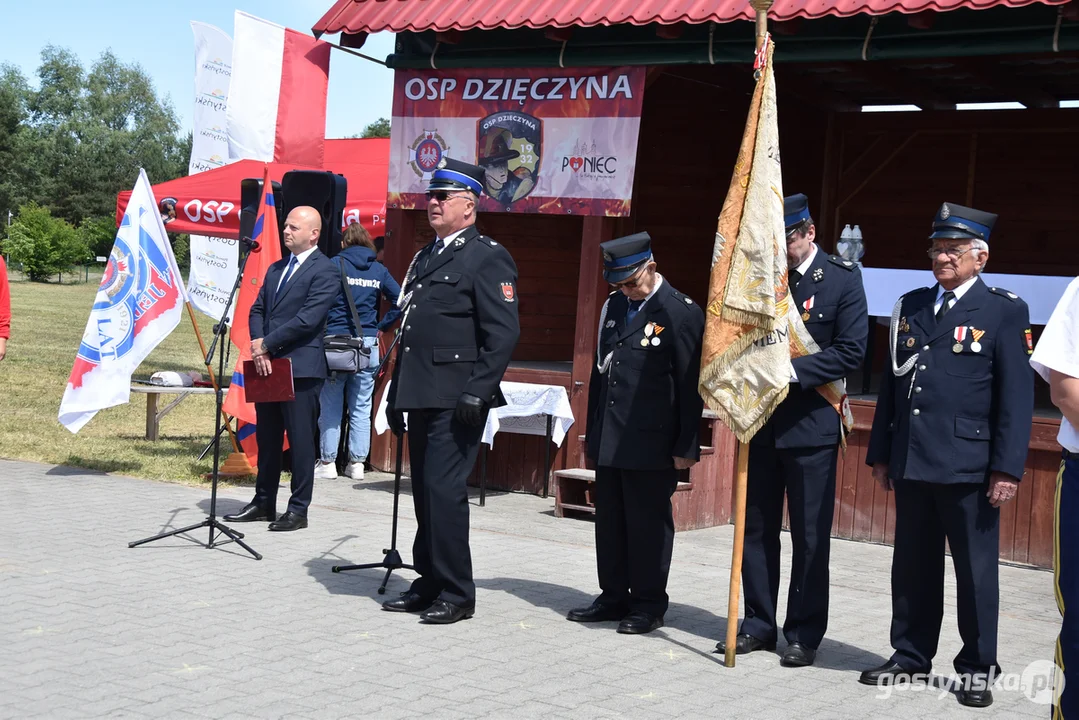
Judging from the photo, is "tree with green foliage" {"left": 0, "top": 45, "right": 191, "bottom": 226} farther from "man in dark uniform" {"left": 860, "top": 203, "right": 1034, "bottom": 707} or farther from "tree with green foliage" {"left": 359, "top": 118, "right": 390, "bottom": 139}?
"man in dark uniform" {"left": 860, "top": 203, "right": 1034, "bottom": 707}

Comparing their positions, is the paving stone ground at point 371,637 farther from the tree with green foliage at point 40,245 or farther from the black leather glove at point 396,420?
the tree with green foliage at point 40,245

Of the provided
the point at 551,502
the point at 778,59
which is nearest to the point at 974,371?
the point at 778,59

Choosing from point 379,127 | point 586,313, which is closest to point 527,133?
point 586,313

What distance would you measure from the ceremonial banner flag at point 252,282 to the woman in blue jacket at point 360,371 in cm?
60

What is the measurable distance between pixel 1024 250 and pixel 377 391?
6.67m

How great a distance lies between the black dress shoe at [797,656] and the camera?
5508 mm

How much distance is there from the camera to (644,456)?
5.90 m

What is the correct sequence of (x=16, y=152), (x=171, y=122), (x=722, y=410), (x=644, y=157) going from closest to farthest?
(x=722, y=410) → (x=644, y=157) → (x=16, y=152) → (x=171, y=122)

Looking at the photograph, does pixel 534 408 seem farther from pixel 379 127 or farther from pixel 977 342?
pixel 379 127

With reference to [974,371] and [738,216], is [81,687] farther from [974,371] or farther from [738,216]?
[974,371]

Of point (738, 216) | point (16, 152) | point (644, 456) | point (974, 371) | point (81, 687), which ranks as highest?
point (16, 152)

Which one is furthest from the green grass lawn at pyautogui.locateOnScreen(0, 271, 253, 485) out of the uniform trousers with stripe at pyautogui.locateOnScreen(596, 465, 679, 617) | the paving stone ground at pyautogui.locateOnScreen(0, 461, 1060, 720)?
the uniform trousers with stripe at pyautogui.locateOnScreen(596, 465, 679, 617)

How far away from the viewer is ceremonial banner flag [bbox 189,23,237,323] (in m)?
16.0

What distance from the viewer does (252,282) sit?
31.6ft
